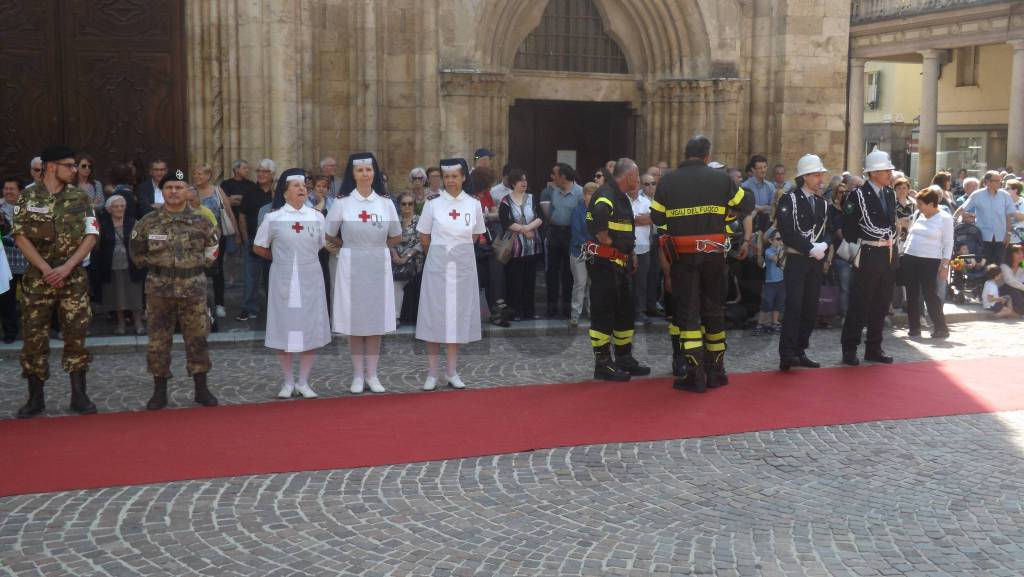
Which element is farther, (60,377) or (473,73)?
(473,73)

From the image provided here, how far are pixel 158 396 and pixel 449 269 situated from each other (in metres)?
2.40

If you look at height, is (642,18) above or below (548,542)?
above

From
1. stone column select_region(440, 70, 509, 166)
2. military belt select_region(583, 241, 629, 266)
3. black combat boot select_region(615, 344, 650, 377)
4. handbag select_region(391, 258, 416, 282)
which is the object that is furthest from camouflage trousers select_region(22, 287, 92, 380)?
stone column select_region(440, 70, 509, 166)

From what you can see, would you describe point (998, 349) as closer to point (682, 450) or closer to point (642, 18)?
point (682, 450)

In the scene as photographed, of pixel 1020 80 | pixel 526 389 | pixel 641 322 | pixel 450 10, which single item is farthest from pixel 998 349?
pixel 1020 80

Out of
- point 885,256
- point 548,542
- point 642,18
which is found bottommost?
point 548,542

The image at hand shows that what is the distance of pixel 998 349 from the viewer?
1084cm

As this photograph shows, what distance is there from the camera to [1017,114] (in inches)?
1166

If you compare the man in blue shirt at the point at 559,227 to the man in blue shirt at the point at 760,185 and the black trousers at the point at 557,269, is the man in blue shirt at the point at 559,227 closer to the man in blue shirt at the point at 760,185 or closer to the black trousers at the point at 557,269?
the black trousers at the point at 557,269

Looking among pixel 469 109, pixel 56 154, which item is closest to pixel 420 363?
pixel 56 154

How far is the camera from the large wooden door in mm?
13438

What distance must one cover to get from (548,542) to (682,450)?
1.90 m

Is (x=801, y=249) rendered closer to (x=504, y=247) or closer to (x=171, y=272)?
(x=504, y=247)

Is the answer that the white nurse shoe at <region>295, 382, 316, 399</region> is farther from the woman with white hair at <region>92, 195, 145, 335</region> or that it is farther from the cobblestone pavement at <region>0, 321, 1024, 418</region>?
the woman with white hair at <region>92, 195, 145, 335</region>
